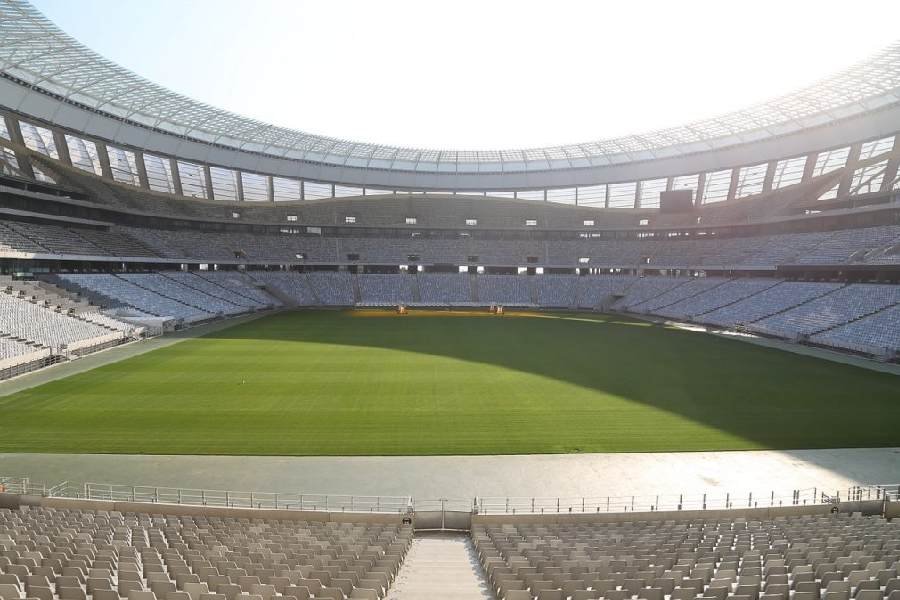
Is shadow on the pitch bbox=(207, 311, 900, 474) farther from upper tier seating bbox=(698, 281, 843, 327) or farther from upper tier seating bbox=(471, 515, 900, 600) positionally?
upper tier seating bbox=(471, 515, 900, 600)

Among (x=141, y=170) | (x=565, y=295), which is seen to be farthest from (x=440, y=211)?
(x=141, y=170)

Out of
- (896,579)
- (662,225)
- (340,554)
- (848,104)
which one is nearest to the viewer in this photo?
(896,579)

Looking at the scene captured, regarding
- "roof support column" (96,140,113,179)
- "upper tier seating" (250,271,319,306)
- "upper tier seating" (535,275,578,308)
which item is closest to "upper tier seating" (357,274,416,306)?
"upper tier seating" (250,271,319,306)

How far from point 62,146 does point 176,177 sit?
11.4 m

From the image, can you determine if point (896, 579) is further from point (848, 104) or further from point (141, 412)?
point (848, 104)

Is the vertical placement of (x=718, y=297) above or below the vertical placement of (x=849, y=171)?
below

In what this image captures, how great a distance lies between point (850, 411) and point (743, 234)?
44213mm

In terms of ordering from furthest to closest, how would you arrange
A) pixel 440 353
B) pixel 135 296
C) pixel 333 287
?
1. pixel 333 287
2. pixel 135 296
3. pixel 440 353

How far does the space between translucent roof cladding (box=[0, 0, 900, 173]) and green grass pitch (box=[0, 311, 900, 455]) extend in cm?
2057

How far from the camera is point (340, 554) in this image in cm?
801

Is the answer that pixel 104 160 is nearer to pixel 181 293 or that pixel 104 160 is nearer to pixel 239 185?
pixel 239 185

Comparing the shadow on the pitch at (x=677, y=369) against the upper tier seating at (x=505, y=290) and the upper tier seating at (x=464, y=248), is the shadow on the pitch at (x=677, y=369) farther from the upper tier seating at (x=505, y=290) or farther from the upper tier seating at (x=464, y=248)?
the upper tier seating at (x=505, y=290)

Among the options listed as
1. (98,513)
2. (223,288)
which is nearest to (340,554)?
(98,513)

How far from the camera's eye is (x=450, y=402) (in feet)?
66.9
